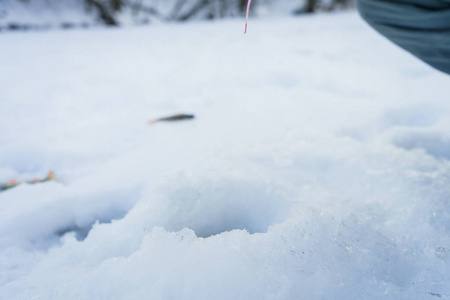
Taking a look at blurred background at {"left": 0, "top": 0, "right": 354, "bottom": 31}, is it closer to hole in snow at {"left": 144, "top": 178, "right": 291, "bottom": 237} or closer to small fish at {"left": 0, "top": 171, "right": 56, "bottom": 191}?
Answer: small fish at {"left": 0, "top": 171, "right": 56, "bottom": 191}

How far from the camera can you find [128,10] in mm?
6215

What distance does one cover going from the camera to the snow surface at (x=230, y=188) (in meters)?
0.56

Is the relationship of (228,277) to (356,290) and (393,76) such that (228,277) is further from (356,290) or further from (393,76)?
(393,76)

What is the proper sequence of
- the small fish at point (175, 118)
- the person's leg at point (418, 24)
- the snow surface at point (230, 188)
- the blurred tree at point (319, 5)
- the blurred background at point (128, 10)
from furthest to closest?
the blurred tree at point (319, 5)
the blurred background at point (128, 10)
the small fish at point (175, 118)
the person's leg at point (418, 24)
the snow surface at point (230, 188)

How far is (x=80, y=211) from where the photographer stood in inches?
34.3

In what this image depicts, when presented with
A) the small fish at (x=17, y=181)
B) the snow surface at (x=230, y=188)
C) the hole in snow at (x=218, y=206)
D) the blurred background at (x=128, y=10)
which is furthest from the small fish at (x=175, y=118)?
the blurred background at (x=128, y=10)

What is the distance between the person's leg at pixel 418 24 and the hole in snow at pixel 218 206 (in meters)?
0.61

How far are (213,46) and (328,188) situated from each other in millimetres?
2863

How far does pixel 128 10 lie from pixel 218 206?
6.72 meters

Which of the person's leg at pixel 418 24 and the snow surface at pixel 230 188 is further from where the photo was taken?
the person's leg at pixel 418 24

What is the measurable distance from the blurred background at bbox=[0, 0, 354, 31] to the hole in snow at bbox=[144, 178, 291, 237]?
5.77m

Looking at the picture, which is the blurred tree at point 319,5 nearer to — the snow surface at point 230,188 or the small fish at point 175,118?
the snow surface at point 230,188

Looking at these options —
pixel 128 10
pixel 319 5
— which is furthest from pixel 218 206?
pixel 319 5

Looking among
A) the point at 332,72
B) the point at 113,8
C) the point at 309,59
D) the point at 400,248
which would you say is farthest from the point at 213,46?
the point at 113,8
